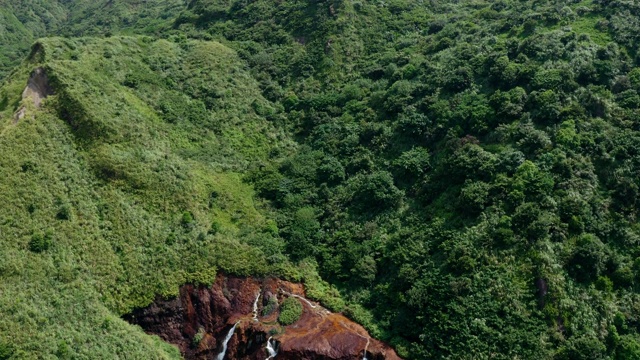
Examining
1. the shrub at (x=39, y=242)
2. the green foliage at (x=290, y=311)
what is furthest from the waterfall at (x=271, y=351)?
the shrub at (x=39, y=242)

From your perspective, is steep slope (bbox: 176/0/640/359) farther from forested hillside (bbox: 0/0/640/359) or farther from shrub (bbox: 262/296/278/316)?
shrub (bbox: 262/296/278/316)

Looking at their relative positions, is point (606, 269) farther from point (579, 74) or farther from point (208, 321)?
point (208, 321)

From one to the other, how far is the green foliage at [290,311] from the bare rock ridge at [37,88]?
3350cm

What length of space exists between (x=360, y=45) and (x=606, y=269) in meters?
52.2

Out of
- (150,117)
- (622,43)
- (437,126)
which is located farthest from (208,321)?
(622,43)

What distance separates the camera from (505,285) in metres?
43.3

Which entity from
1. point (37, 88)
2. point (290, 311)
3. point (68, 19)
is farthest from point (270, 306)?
point (68, 19)

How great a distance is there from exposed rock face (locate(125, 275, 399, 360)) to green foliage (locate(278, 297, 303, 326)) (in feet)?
1.51

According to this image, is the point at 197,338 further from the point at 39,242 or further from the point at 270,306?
the point at 39,242

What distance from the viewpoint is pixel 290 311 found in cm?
4734

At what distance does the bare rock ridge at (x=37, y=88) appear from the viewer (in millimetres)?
54562

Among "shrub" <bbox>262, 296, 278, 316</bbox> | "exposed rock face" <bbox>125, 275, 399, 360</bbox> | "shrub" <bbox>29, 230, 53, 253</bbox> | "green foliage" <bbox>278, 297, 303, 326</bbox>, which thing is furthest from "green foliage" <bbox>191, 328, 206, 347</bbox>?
"shrub" <bbox>29, 230, 53, 253</bbox>

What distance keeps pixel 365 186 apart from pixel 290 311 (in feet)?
54.6

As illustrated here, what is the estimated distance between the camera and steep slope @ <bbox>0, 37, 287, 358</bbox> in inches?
1668
